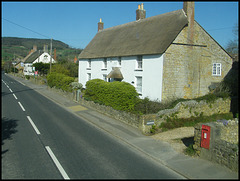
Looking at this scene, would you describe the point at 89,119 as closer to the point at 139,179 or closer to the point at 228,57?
the point at 139,179

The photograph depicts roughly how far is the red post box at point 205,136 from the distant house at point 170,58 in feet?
Result: 33.2

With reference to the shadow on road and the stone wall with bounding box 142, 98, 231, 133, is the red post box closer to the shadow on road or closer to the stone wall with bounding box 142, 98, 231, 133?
the stone wall with bounding box 142, 98, 231, 133

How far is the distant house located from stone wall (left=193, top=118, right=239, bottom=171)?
28.9ft

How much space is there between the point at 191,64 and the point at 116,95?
939 cm

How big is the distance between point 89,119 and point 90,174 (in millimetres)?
9613

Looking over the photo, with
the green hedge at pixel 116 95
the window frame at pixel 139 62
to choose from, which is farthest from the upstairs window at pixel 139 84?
the green hedge at pixel 116 95

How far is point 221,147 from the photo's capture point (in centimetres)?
882

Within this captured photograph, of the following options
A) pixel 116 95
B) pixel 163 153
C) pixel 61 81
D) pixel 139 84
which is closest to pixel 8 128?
pixel 116 95

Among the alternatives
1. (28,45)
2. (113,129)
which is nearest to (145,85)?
(113,129)

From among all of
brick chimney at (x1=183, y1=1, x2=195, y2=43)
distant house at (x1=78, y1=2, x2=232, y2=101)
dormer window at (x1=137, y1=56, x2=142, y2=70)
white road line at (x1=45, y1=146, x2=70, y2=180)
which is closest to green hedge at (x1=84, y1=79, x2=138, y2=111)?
distant house at (x1=78, y1=2, x2=232, y2=101)

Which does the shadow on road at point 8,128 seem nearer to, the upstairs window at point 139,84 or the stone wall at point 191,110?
the stone wall at point 191,110

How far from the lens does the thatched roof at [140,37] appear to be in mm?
20969

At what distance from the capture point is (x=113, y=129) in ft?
47.6

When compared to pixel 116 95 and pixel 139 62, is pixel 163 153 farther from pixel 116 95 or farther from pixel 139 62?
pixel 139 62
